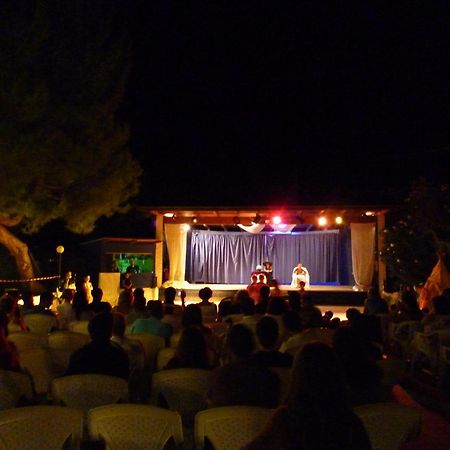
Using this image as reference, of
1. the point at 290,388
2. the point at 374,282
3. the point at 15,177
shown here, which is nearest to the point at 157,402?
the point at 290,388

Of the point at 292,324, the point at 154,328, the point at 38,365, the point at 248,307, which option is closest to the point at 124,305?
the point at 248,307

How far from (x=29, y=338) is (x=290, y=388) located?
3689mm

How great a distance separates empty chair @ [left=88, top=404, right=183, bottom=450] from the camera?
2.56 meters

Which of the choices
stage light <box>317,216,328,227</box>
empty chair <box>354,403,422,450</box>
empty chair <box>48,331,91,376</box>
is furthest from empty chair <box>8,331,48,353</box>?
stage light <box>317,216,328,227</box>

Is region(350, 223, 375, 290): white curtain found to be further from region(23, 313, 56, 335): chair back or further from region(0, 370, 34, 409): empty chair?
region(0, 370, 34, 409): empty chair

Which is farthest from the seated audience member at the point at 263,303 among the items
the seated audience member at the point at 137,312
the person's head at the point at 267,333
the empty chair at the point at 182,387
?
the empty chair at the point at 182,387

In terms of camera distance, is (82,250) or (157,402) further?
(82,250)

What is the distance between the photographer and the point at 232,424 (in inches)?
98.1

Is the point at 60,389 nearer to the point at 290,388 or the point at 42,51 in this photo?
the point at 290,388

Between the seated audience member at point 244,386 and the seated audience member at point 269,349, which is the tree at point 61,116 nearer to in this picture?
the seated audience member at point 269,349

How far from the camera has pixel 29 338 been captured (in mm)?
5141

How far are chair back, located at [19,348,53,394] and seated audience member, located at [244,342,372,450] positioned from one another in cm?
294

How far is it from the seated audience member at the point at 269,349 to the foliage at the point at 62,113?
29.5 feet

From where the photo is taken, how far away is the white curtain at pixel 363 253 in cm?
1808
